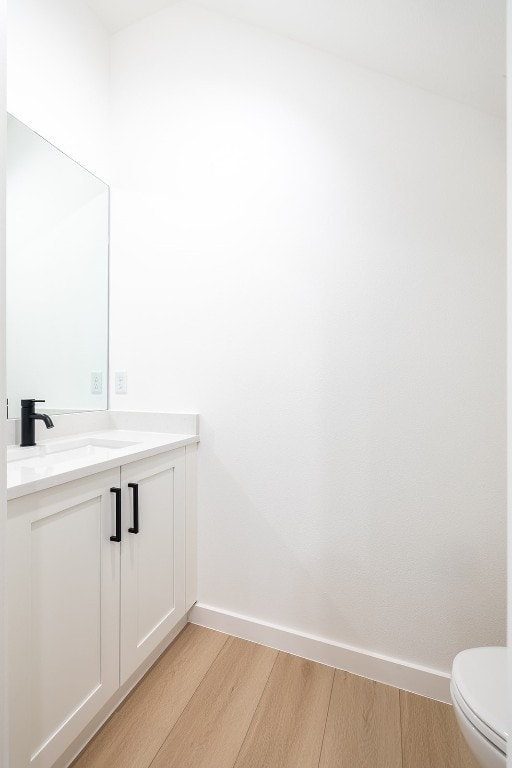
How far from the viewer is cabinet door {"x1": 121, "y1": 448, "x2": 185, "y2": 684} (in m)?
1.31

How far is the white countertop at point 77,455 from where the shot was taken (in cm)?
98

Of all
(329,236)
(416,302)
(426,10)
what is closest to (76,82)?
(329,236)

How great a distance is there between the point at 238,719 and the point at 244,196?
6.48ft

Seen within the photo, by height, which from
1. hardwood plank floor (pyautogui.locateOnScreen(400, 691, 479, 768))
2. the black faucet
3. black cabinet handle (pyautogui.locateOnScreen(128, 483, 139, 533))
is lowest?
hardwood plank floor (pyautogui.locateOnScreen(400, 691, 479, 768))

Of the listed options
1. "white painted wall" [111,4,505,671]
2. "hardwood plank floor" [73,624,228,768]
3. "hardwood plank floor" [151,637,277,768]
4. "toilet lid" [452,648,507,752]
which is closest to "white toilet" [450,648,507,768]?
"toilet lid" [452,648,507,752]

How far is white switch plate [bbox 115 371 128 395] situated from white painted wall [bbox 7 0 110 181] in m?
0.97

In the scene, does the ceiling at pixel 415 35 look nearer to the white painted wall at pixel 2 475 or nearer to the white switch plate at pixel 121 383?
the white painted wall at pixel 2 475

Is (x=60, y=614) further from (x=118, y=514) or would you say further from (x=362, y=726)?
(x=362, y=726)

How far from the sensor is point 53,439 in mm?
1634

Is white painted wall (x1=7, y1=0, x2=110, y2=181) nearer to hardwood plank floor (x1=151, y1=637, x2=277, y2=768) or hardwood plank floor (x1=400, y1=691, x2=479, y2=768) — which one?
hardwood plank floor (x1=151, y1=637, x2=277, y2=768)

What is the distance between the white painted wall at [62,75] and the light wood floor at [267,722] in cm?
220

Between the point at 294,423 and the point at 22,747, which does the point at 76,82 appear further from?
the point at 22,747

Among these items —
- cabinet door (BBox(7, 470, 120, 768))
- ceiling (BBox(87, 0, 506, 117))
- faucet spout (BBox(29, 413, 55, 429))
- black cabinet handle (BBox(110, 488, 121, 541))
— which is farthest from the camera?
faucet spout (BBox(29, 413, 55, 429))

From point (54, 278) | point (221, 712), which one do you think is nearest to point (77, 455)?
→ point (54, 278)
